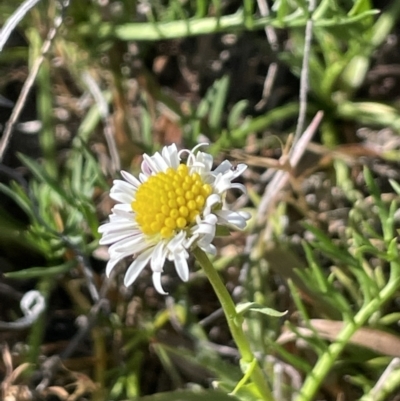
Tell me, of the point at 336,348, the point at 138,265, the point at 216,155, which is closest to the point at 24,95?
the point at 216,155

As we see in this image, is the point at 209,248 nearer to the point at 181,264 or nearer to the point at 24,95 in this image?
the point at 181,264

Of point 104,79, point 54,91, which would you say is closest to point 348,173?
point 104,79

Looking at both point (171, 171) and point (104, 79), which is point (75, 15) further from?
point (171, 171)

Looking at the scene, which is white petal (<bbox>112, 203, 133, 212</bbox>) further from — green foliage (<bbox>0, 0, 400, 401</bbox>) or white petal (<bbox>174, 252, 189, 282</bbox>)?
green foliage (<bbox>0, 0, 400, 401</bbox>)

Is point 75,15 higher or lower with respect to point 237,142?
higher

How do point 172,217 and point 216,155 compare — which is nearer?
point 172,217
